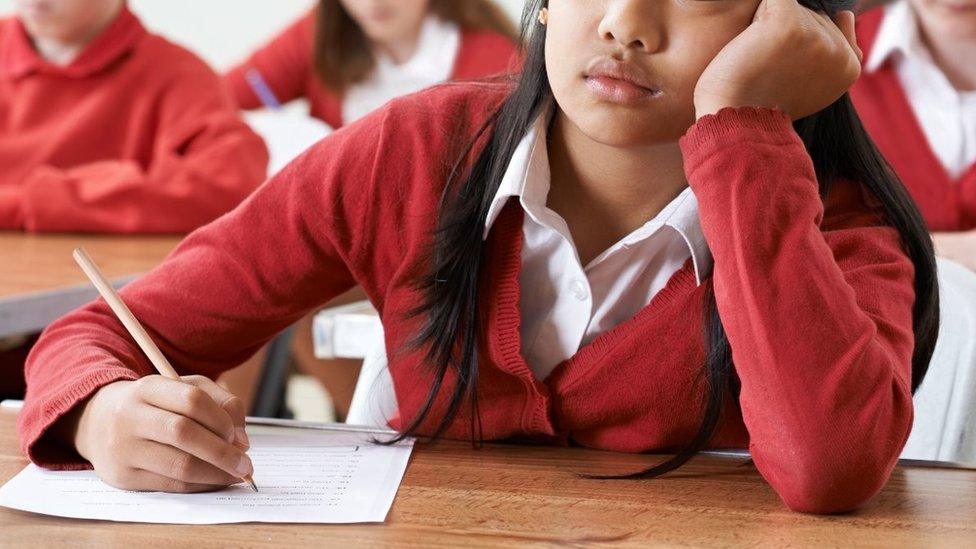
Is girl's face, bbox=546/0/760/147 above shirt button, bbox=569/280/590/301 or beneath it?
above

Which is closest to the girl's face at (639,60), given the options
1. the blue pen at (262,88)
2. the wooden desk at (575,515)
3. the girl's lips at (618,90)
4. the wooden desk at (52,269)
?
the girl's lips at (618,90)

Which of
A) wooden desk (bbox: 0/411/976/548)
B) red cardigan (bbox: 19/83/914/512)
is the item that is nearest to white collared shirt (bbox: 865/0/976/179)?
red cardigan (bbox: 19/83/914/512)

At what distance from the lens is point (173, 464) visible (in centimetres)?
83

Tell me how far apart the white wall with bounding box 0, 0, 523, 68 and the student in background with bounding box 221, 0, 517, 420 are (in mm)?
431

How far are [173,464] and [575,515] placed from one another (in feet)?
0.87

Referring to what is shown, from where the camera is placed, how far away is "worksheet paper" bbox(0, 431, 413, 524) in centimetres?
79

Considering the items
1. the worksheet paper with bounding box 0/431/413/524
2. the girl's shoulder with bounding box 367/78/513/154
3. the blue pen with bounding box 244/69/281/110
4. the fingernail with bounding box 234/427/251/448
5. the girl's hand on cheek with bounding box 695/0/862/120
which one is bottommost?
the blue pen with bounding box 244/69/281/110

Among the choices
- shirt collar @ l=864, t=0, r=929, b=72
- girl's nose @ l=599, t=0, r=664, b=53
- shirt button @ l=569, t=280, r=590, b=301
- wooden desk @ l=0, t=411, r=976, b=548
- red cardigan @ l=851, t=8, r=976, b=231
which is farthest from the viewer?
shirt collar @ l=864, t=0, r=929, b=72

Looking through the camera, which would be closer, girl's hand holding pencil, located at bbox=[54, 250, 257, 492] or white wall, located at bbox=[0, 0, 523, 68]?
girl's hand holding pencil, located at bbox=[54, 250, 257, 492]

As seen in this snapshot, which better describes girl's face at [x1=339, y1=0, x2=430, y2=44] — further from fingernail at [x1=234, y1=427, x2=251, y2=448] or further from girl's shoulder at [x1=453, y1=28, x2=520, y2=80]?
fingernail at [x1=234, y1=427, x2=251, y2=448]

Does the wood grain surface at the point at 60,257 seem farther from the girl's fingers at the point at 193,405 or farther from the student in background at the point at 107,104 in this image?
the girl's fingers at the point at 193,405

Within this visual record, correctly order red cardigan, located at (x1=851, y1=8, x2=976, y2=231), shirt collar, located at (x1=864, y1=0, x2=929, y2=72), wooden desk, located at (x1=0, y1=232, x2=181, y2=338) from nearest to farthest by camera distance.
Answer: wooden desk, located at (x1=0, y1=232, x2=181, y2=338) < red cardigan, located at (x1=851, y1=8, x2=976, y2=231) < shirt collar, located at (x1=864, y1=0, x2=929, y2=72)

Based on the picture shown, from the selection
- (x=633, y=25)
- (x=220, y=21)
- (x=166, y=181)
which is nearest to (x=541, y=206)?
(x=633, y=25)

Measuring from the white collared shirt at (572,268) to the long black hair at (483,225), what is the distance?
2 centimetres
